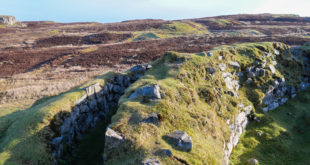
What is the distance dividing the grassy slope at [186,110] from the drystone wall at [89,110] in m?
5.40

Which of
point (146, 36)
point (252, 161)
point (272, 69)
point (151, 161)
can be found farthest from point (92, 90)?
point (146, 36)

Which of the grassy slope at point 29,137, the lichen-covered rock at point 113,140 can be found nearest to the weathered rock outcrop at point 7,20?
the grassy slope at point 29,137

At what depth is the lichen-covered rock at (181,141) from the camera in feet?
39.4

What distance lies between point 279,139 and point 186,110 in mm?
13029

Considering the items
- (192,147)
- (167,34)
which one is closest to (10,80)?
(192,147)

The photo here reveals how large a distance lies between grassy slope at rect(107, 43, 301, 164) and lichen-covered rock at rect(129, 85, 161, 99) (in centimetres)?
65

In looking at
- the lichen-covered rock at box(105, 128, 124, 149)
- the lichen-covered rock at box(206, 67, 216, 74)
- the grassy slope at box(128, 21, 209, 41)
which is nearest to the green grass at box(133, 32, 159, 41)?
the grassy slope at box(128, 21, 209, 41)

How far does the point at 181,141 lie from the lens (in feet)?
40.1

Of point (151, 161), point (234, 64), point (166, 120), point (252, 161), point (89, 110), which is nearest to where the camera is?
point (151, 161)

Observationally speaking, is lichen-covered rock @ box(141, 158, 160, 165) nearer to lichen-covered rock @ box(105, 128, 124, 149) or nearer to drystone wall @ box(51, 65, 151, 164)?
lichen-covered rock @ box(105, 128, 124, 149)

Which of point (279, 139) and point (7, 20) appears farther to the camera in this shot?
point (7, 20)

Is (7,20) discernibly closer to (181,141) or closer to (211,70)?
(211,70)

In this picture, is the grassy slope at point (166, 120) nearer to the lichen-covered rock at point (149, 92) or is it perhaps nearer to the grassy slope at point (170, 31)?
the lichen-covered rock at point (149, 92)

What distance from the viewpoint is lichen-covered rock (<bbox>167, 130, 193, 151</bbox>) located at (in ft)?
39.4
